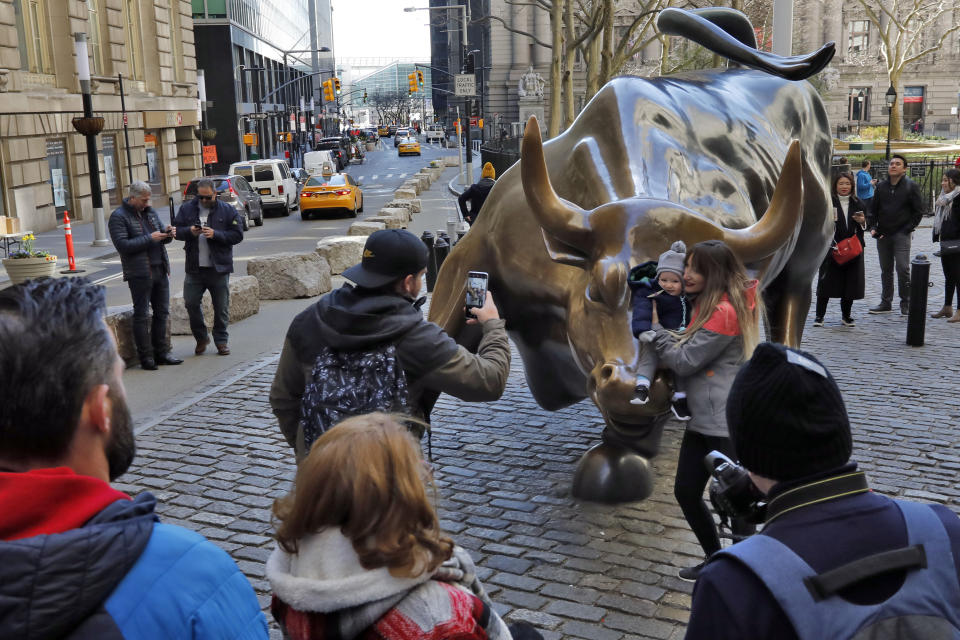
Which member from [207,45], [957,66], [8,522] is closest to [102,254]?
[8,522]

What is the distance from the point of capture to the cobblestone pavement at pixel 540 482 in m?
4.80

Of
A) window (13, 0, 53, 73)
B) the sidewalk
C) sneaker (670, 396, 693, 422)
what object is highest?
window (13, 0, 53, 73)

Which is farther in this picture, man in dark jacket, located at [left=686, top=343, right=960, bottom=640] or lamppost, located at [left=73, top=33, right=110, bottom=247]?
lamppost, located at [left=73, top=33, right=110, bottom=247]

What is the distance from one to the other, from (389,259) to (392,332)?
0.31m

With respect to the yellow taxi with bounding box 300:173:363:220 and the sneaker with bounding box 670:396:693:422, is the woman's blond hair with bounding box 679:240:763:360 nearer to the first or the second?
the sneaker with bounding box 670:396:693:422

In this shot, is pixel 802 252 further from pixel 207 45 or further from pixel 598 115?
pixel 207 45

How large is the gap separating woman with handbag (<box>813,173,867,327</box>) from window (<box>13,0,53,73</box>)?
2383cm

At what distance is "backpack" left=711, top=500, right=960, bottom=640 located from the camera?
178 cm

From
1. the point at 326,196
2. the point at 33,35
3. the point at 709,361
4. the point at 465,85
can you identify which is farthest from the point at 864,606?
the point at 465,85

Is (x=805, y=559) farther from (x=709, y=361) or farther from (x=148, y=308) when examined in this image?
(x=148, y=308)

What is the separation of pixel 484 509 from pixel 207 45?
192 ft

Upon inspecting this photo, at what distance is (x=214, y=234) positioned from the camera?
32.4 feet

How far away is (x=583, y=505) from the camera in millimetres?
5930

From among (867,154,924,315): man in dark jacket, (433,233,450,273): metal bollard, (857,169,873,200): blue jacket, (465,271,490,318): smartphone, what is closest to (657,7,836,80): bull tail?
(867,154,924,315): man in dark jacket
